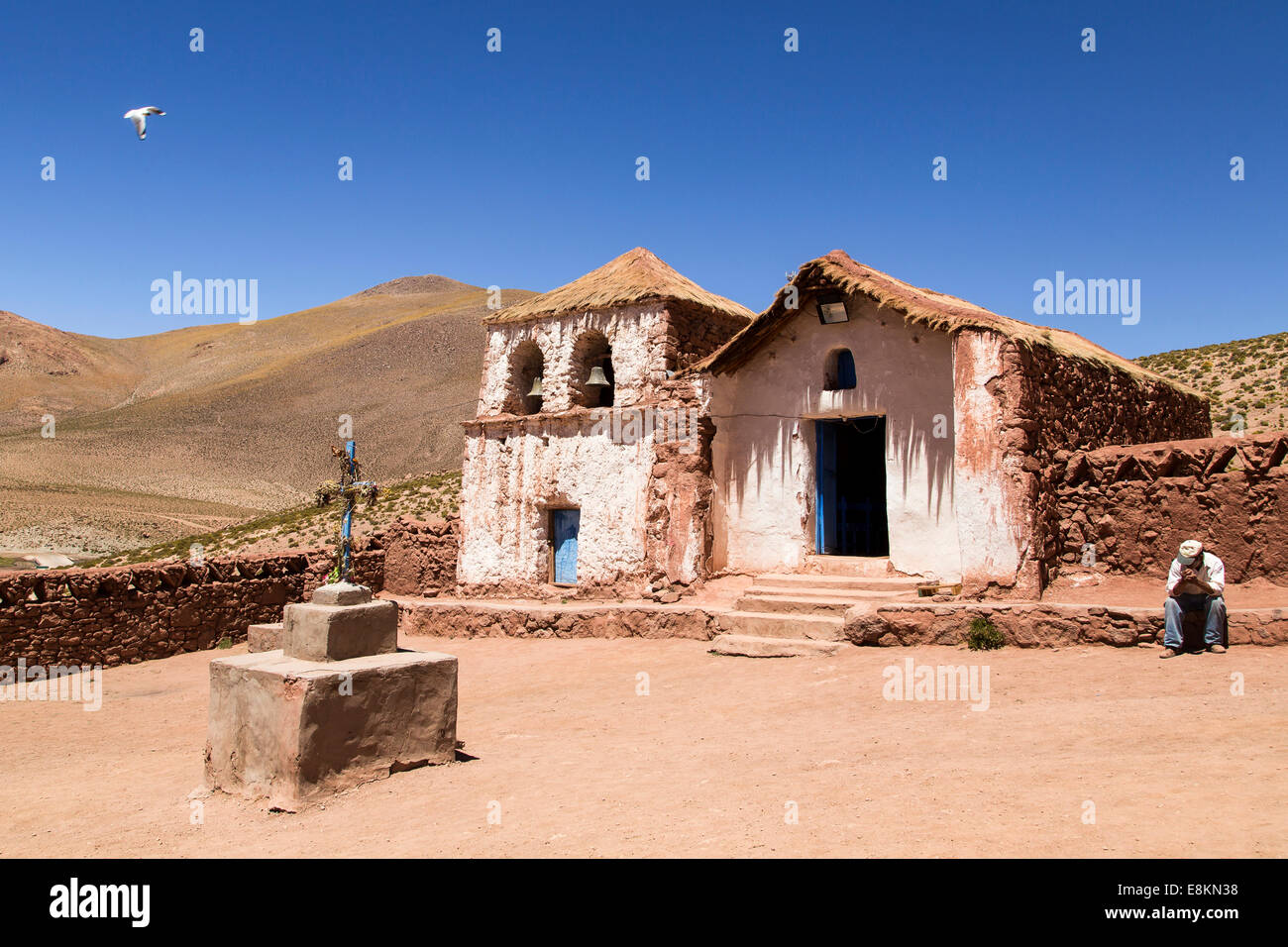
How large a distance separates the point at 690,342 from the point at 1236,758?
10766 millimetres

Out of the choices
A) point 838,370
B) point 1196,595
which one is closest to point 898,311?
point 838,370

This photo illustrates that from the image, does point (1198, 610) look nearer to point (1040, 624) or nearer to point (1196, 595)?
point (1196, 595)

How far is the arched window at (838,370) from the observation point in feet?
45.2

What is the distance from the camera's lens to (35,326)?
366 feet

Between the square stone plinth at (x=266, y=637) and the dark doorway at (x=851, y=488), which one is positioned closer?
the square stone plinth at (x=266, y=637)

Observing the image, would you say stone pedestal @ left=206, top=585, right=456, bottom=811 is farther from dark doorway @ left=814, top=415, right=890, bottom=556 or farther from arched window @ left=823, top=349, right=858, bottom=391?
arched window @ left=823, top=349, right=858, bottom=391

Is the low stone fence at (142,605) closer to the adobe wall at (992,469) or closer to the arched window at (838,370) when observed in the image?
the arched window at (838,370)

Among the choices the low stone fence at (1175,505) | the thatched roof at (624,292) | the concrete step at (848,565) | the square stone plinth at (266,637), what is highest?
the thatched roof at (624,292)

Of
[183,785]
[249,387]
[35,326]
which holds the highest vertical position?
[35,326]

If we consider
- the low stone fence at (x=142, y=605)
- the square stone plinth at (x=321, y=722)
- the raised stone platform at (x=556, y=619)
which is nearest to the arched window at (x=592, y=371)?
the raised stone platform at (x=556, y=619)

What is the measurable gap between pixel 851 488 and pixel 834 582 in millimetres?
2677

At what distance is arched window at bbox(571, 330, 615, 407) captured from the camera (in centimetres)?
1591
